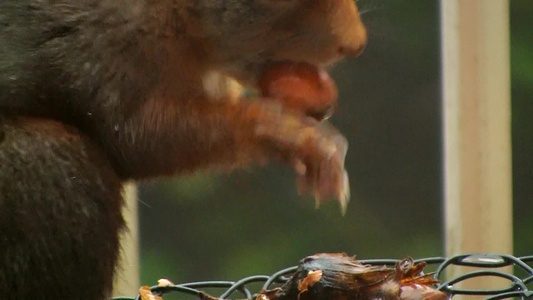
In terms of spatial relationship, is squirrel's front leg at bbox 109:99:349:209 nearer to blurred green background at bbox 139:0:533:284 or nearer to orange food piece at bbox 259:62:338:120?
orange food piece at bbox 259:62:338:120

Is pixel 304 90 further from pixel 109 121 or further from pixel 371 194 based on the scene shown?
pixel 371 194

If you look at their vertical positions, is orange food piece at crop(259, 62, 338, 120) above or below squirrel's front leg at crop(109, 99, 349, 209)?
above

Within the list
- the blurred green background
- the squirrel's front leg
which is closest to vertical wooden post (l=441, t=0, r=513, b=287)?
the blurred green background

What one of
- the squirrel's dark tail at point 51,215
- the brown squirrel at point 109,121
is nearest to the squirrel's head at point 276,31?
the brown squirrel at point 109,121

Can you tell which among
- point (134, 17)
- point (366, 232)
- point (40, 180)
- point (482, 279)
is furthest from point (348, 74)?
point (40, 180)

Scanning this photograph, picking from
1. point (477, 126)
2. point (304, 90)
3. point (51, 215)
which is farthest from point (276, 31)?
point (477, 126)

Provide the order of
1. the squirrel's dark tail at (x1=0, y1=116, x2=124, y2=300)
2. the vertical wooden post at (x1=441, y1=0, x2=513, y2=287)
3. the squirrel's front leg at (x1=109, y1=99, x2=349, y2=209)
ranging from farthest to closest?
the vertical wooden post at (x1=441, y1=0, x2=513, y2=287) < the squirrel's front leg at (x1=109, y1=99, x2=349, y2=209) < the squirrel's dark tail at (x1=0, y1=116, x2=124, y2=300)
